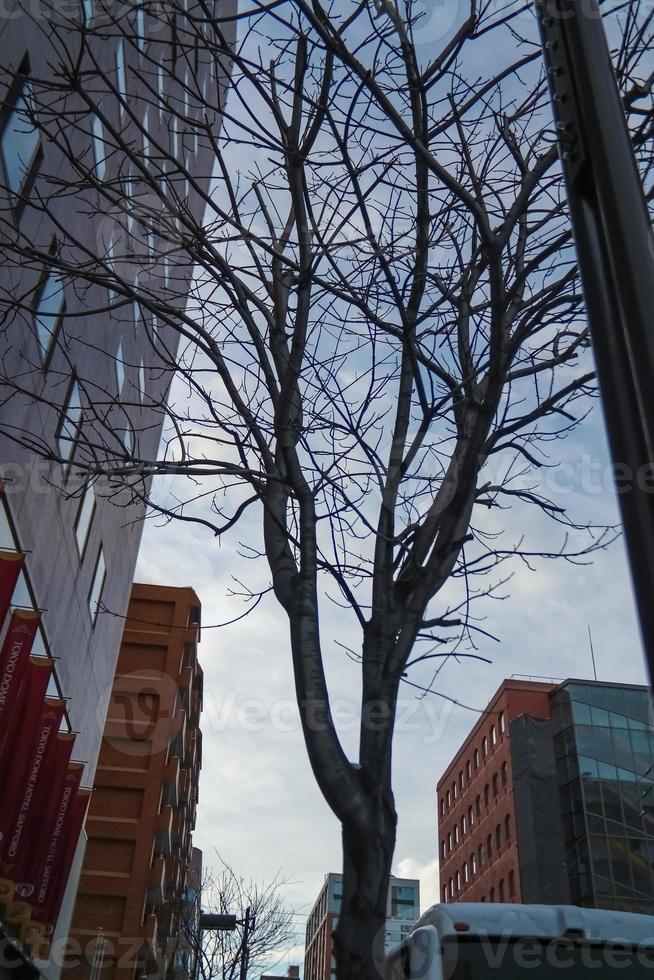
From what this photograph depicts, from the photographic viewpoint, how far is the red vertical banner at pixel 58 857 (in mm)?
12555

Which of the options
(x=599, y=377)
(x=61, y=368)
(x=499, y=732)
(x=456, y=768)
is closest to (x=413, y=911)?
(x=456, y=768)

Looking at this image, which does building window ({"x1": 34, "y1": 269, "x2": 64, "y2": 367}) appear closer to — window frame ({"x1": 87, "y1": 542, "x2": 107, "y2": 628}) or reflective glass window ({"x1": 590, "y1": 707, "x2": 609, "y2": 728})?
window frame ({"x1": 87, "y1": 542, "x2": 107, "y2": 628})

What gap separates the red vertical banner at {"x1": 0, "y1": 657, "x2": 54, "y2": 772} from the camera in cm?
1016

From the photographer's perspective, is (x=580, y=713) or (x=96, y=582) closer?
(x=96, y=582)

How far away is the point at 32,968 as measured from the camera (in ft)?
44.8

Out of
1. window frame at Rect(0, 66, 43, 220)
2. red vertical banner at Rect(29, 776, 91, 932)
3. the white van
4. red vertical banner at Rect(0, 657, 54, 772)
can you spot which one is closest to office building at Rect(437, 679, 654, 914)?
red vertical banner at Rect(29, 776, 91, 932)

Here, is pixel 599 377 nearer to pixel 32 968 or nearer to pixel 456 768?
pixel 32 968

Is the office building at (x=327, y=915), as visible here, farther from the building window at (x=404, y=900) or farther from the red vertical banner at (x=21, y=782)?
the red vertical banner at (x=21, y=782)

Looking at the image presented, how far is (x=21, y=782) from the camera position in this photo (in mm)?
10938

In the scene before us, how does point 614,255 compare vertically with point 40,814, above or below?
below

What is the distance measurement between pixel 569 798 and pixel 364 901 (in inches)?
1660

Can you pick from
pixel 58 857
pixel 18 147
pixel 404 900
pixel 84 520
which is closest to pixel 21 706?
pixel 58 857

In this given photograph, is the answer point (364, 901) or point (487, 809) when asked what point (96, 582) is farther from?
point (487, 809)

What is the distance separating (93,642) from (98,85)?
33.8ft
